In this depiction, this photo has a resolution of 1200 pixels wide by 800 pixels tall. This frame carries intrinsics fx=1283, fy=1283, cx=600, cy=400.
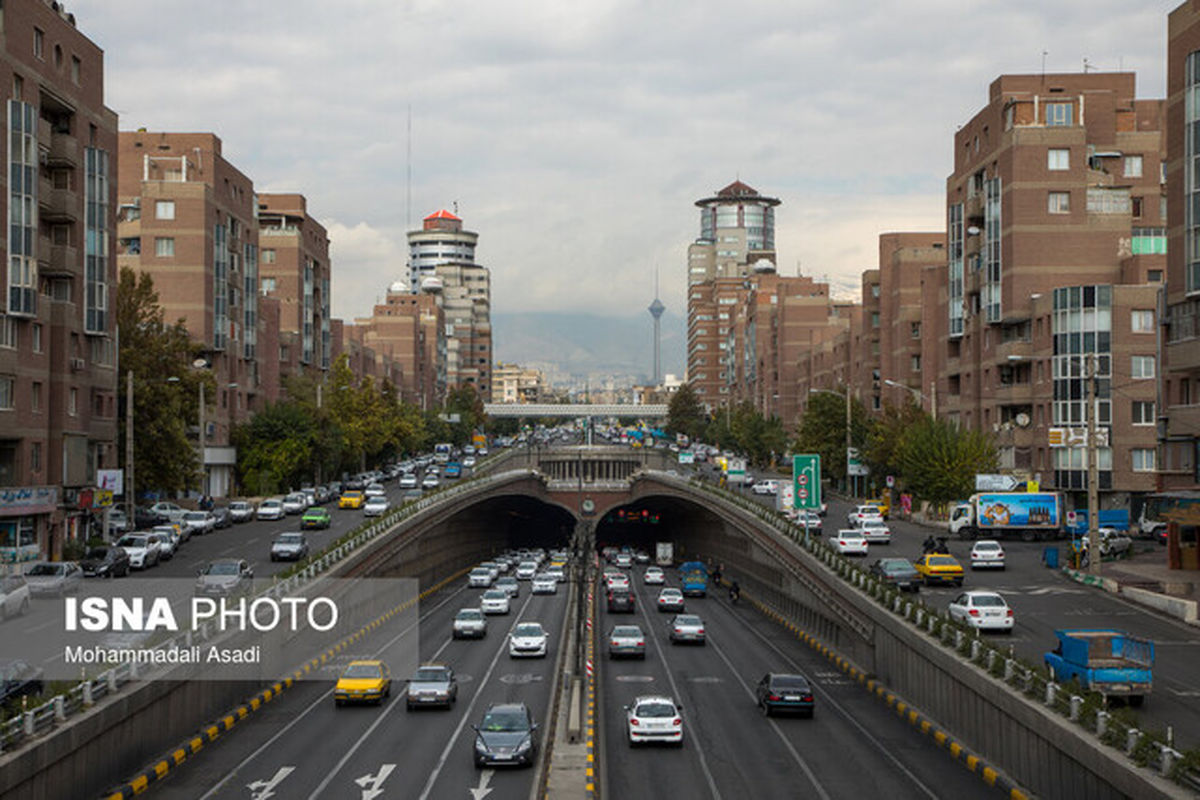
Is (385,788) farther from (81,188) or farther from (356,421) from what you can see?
(356,421)

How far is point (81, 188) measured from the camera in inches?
2709

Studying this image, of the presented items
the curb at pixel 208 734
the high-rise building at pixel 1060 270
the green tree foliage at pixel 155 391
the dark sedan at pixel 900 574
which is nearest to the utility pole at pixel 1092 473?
the dark sedan at pixel 900 574

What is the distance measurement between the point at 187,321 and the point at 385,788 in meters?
76.2

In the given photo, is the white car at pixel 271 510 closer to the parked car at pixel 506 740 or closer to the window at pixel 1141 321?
the parked car at pixel 506 740

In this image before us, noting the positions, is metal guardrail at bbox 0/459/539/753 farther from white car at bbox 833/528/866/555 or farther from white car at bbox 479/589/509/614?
white car at bbox 833/528/866/555

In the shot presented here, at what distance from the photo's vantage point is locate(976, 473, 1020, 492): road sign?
77875 mm

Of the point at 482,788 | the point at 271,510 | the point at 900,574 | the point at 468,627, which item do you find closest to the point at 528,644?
the point at 468,627

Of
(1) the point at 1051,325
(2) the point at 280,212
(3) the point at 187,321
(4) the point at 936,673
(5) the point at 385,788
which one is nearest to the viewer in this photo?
(5) the point at 385,788

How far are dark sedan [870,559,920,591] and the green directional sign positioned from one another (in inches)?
353

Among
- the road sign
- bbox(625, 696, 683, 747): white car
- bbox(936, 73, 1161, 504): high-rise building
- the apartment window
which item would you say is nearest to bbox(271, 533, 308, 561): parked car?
bbox(625, 696, 683, 747): white car

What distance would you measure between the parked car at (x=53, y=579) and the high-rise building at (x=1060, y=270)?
59.2 m

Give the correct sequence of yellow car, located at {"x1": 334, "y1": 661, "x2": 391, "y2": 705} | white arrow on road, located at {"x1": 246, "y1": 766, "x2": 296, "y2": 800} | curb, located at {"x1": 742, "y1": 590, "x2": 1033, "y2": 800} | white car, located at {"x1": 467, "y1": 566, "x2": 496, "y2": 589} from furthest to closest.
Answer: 1. white car, located at {"x1": 467, "y1": 566, "x2": 496, "y2": 589}
2. yellow car, located at {"x1": 334, "y1": 661, "x2": 391, "y2": 705}
3. curb, located at {"x1": 742, "y1": 590, "x2": 1033, "y2": 800}
4. white arrow on road, located at {"x1": 246, "y1": 766, "x2": 296, "y2": 800}

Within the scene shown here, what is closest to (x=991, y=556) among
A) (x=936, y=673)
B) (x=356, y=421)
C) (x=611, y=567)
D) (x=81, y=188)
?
(x=936, y=673)

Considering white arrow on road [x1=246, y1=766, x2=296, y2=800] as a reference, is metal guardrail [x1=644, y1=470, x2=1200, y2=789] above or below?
above
